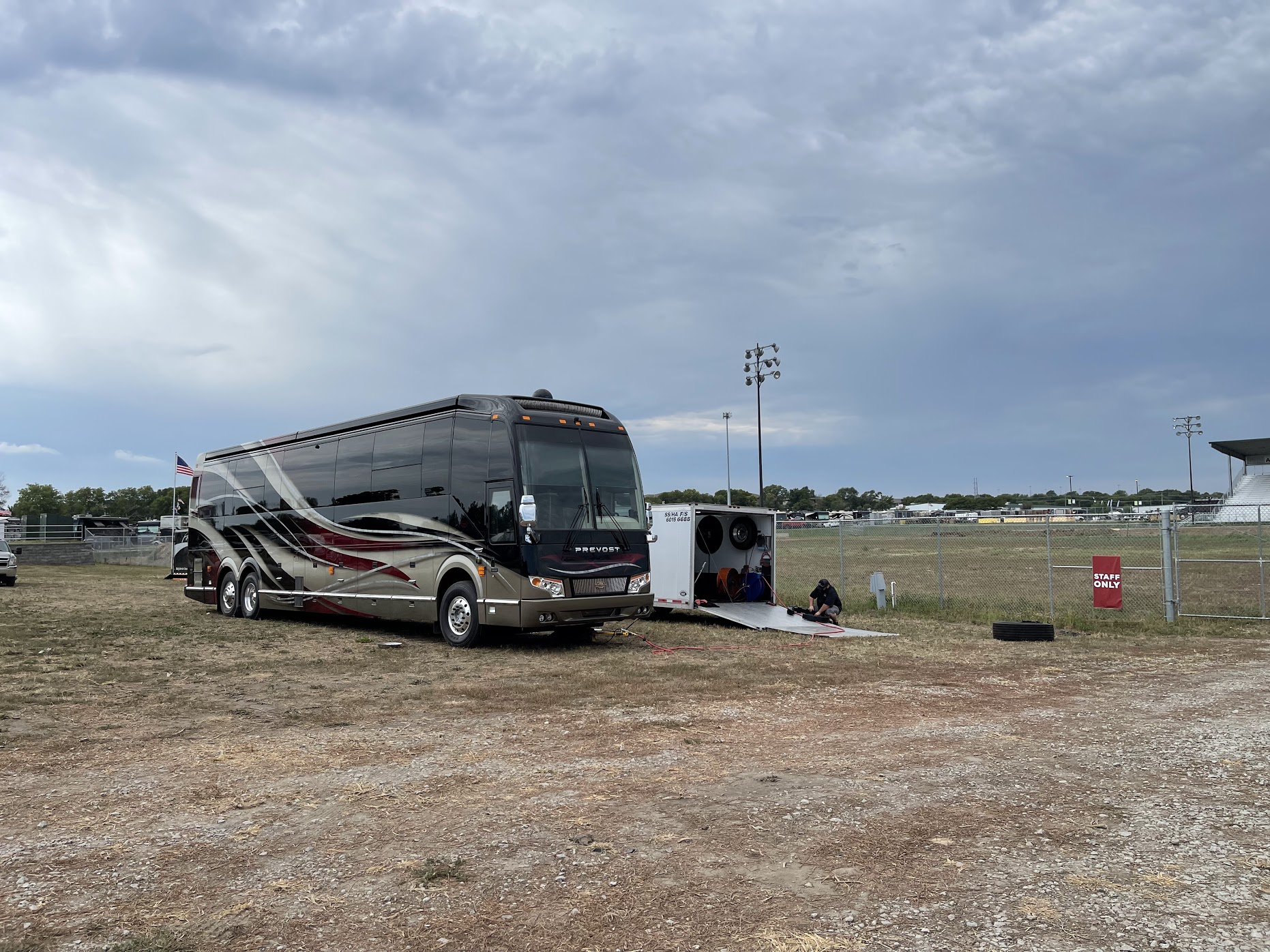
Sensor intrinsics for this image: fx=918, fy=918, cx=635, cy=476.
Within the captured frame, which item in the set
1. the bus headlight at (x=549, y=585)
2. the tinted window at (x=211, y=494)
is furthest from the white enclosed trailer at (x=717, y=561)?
the tinted window at (x=211, y=494)

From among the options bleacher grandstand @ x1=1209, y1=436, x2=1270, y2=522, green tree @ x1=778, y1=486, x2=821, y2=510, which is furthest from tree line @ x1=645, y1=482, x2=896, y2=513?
bleacher grandstand @ x1=1209, y1=436, x2=1270, y2=522

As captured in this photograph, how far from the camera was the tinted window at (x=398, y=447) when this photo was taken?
14.5 m

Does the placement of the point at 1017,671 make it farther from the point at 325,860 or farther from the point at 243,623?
the point at 243,623

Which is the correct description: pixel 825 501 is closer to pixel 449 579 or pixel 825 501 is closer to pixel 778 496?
pixel 778 496

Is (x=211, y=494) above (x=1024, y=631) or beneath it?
above

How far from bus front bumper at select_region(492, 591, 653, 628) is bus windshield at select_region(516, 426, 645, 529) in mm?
1049

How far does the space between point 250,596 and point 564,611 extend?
9.29m

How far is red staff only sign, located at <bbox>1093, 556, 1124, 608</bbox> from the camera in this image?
16.7 m

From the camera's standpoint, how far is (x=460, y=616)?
13703mm

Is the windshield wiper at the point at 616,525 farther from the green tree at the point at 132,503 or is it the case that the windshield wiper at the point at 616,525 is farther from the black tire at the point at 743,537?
the green tree at the point at 132,503

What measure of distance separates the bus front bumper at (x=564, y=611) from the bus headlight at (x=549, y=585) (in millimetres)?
77

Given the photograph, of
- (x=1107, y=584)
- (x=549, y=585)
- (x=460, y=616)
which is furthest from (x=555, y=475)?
(x=1107, y=584)

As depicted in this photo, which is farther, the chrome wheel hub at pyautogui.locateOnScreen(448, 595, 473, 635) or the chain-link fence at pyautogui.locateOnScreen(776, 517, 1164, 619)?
the chain-link fence at pyautogui.locateOnScreen(776, 517, 1164, 619)

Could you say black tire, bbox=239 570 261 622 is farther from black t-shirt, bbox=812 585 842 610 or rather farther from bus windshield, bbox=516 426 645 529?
black t-shirt, bbox=812 585 842 610
